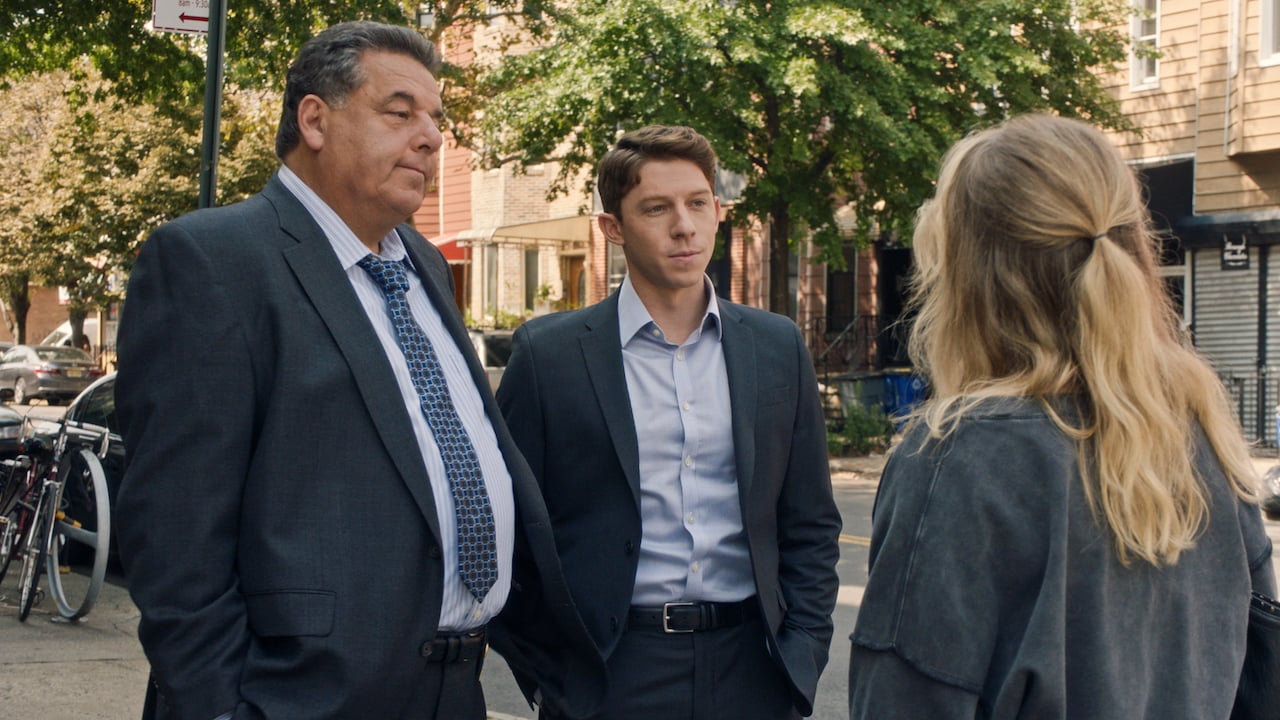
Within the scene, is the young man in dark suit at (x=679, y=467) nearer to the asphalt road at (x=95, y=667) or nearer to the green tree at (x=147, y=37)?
the asphalt road at (x=95, y=667)

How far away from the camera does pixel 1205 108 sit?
19.7m

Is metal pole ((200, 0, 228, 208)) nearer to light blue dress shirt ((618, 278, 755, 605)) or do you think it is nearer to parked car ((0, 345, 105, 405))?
light blue dress shirt ((618, 278, 755, 605))

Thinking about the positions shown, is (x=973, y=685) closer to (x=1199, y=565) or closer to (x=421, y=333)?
(x=1199, y=565)

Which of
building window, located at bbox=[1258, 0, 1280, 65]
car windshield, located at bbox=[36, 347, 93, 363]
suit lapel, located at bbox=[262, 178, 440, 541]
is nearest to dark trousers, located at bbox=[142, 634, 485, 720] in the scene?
suit lapel, located at bbox=[262, 178, 440, 541]

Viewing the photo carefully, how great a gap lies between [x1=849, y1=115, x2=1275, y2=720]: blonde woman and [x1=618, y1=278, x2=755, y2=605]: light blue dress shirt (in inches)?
48.7

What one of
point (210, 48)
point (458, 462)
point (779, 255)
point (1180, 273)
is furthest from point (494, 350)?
point (458, 462)

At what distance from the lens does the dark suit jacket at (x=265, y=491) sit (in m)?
2.44

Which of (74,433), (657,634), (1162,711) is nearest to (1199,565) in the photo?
(1162,711)

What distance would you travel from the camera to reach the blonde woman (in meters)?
1.92

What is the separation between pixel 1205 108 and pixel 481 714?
64.1 feet

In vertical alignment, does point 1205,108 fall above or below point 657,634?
above

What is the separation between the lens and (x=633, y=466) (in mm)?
3307

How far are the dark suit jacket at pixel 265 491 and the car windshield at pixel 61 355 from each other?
34111 mm

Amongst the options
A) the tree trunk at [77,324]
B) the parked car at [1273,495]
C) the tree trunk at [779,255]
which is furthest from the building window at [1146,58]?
the tree trunk at [77,324]
